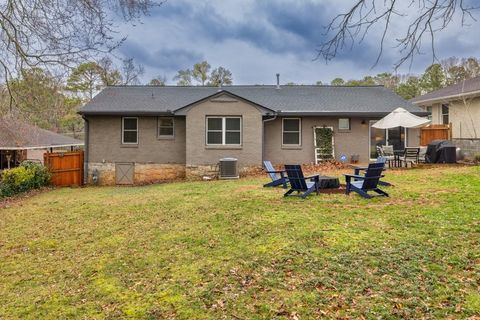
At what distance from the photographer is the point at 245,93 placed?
20.1m

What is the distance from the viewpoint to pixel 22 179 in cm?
1512

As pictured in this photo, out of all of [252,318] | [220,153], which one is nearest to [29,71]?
[252,318]

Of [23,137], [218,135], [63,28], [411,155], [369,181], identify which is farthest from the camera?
[218,135]

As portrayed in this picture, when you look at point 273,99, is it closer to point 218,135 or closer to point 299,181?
point 218,135

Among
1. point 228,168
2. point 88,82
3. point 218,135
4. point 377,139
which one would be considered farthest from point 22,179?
point 377,139

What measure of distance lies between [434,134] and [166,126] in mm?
14395

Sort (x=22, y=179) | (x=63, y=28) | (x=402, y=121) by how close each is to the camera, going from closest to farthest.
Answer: (x=63, y=28) → (x=402, y=121) → (x=22, y=179)

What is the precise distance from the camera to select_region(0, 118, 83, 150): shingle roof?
8452 mm

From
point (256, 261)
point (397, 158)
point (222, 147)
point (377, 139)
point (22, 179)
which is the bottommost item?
point (256, 261)

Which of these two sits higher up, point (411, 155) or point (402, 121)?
point (402, 121)

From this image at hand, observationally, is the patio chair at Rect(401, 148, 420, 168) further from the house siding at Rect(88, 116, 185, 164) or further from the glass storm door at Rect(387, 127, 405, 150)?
the house siding at Rect(88, 116, 185, 164)

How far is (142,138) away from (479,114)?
55.6 feet

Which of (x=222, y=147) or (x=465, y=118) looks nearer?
(x=222, y=147)

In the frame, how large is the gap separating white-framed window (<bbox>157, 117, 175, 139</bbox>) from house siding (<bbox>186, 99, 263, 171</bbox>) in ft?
4.93
